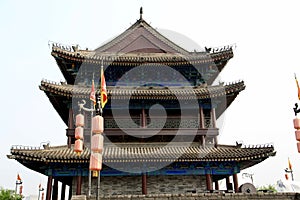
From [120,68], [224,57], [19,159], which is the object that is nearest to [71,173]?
[19,159]

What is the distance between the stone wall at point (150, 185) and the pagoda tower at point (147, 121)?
6cm

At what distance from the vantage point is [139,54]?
21531mm

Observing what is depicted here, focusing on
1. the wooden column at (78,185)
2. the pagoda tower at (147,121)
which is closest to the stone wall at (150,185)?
the pagoda tower at (147,121)

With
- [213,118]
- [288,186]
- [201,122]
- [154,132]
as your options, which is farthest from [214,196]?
[213,118]

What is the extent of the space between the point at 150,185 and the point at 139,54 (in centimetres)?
978

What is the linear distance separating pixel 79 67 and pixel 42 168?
7352 millimetres

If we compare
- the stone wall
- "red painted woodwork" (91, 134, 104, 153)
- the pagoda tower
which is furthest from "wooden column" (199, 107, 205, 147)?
"red painted woodwork" (91, 134, 104, 153)

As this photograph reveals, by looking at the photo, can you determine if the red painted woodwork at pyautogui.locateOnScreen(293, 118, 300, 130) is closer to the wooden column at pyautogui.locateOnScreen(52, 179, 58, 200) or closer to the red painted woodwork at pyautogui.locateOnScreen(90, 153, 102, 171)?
the red painted woodwork at pyautogui.locateOnScreen(90, 153, 102, 171)

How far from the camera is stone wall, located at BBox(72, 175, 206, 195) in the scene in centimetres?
1695

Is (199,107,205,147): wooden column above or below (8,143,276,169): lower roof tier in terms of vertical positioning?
above

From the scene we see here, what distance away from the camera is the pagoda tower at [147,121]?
1641 centimetres

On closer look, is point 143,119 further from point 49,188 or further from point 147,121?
point 49,188

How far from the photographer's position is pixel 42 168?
17.0 m

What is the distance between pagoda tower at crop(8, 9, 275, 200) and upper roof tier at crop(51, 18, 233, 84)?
71mm
